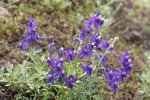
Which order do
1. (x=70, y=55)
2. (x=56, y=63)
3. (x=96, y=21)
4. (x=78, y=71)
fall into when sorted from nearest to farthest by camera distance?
1. (x=56, y=63)
2. (x=70, y=55)
3. (x=96, y=21)
4. (x=78, y=71)

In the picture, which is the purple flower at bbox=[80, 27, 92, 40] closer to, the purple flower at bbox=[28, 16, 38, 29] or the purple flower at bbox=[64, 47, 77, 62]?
the purple flower at bbox=[64, 47, 77, 62]

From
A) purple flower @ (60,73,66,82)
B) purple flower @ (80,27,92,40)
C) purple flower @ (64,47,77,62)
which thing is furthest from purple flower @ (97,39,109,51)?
purple flower @ (60,73,66,82)

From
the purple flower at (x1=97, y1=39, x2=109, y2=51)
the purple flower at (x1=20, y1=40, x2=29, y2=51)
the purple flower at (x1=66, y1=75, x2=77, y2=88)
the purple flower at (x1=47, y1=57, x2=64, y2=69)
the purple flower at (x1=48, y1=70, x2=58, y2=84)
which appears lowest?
the purple flower at (x1=66, y1=75, x2=77, y2=88)

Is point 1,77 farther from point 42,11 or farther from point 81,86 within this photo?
Answer: point 42,11

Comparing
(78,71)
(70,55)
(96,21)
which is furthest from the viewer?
(78,71)

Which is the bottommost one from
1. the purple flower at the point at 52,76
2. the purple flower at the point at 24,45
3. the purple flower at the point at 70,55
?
the purple flower at the point at 52,76

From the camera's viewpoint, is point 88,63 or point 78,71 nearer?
point 88,63

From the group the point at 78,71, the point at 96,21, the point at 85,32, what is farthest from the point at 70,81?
the point at 96,21

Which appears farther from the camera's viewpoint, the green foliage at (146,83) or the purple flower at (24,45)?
the green foliage at (146,83)

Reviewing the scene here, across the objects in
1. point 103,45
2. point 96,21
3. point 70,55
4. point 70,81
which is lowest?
point 70,81

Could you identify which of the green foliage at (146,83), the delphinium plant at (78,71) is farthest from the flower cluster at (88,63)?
the green foliage at (146,83)

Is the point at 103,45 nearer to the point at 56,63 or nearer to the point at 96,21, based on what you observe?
the point at 96,21

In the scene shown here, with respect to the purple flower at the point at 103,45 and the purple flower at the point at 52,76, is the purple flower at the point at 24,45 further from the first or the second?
the purple flower at the point at 103,45
